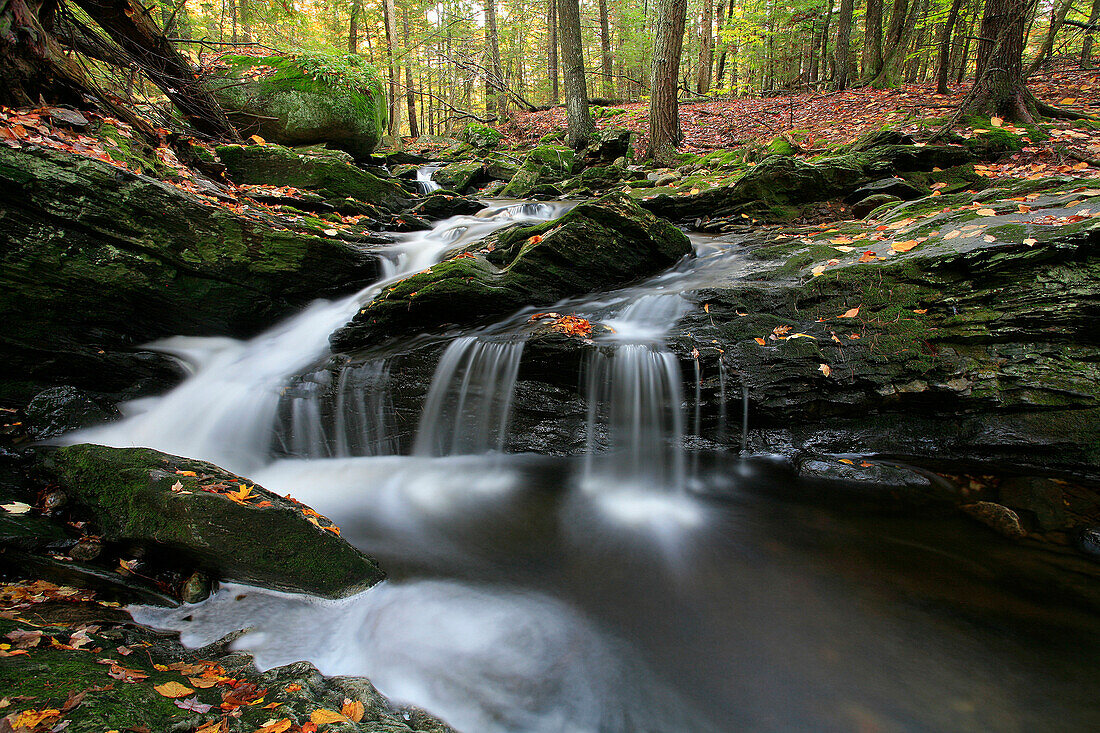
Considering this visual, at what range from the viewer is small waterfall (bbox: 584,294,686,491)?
5086 mm

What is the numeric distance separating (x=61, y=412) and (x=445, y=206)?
25.4 ft

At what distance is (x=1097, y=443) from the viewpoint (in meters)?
4.00

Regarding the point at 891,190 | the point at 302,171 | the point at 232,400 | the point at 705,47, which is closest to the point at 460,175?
the point at 302,171

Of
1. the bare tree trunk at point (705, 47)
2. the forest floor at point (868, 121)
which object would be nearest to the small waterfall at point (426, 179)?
the forest floor at point (868, 121)

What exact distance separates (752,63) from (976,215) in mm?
23267

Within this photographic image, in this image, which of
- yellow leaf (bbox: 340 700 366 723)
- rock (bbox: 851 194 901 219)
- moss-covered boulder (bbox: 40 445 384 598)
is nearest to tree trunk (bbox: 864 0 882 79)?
rock (bbox: 851 194 901 219)

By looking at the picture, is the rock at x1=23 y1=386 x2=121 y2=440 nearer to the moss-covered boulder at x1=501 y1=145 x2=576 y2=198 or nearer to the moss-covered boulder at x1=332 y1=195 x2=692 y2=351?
the moss-covered boulder at x1=332 y1=195 x2=692 y2=351

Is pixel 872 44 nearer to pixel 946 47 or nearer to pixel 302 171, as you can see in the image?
pixel 946 47

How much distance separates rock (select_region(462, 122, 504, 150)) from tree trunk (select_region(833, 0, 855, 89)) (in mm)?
12027

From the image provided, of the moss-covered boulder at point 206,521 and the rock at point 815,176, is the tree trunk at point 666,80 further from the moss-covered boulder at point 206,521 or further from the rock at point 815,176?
the moss-covered boulder at point 206,521

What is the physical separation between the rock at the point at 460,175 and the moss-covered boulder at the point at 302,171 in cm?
367

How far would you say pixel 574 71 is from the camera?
1319 cm

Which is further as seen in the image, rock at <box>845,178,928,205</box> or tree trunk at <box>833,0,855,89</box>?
tree trunk at <box>833,0,855,89</box>

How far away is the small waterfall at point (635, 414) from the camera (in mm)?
5086
